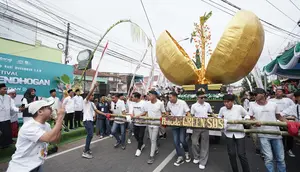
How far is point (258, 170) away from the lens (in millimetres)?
3363

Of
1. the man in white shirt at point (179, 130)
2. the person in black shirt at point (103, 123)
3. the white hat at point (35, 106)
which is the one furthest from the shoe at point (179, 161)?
the person in black shirt at point (103, 123)

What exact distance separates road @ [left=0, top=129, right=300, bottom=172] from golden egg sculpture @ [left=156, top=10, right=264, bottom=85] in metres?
2.31

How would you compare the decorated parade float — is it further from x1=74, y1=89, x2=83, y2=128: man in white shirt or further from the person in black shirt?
x1=74, y1=89, x2=83, y2=128: man in white shirt

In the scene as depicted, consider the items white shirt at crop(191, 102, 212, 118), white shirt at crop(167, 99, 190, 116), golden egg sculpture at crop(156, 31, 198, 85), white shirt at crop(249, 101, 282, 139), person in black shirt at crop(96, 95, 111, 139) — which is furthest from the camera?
person in black shirt at crop(96, 95, 111, 139)

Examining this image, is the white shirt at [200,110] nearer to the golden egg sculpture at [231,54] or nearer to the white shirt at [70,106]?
the golden egg sculpture at [231,54]

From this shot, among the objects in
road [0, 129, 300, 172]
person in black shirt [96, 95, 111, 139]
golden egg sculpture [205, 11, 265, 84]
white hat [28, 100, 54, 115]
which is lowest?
road [0, 129, 300, 172]

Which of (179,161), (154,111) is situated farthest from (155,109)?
(179,161)

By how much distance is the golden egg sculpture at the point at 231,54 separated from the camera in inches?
199

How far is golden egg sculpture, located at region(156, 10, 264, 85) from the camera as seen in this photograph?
199 inches

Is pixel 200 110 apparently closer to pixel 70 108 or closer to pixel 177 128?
pixel 177 128

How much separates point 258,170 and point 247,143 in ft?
7.20

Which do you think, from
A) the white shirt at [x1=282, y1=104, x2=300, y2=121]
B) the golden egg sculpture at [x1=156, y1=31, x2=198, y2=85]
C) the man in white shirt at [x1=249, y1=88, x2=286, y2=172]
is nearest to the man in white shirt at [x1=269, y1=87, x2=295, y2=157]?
the white shirt at [x1=282, y1=104, x2=300, y2=121]

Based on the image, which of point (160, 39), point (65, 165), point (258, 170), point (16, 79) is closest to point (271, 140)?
point (258, 170)

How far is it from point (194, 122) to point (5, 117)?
431cm
